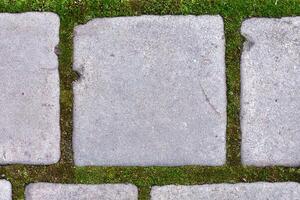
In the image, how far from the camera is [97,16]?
1.90m

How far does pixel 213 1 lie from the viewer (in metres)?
1.90

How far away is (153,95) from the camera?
1886mm

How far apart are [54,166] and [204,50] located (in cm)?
56

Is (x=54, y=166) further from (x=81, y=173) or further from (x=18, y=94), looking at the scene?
(x=18, y=94)

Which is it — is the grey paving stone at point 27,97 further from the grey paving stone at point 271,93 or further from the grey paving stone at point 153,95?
the grey paving stone at point 271,93

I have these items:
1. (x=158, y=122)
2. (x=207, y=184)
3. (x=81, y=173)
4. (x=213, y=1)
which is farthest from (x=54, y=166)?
(x=213, y=1)

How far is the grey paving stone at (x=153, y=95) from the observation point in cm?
188

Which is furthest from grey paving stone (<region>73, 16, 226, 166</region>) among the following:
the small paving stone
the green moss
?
the small paving stone

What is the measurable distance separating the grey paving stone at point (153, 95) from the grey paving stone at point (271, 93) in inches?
3.0

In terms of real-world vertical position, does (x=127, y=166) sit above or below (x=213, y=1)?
below

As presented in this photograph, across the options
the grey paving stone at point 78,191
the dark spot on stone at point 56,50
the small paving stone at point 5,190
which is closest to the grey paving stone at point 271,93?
the grey paving stone at point 78,191

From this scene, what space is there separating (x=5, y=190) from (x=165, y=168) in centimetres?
48

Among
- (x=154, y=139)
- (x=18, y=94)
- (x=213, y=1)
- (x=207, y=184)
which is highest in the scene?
(x=213, y=1)

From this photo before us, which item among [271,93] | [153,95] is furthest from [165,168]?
[271,93]
